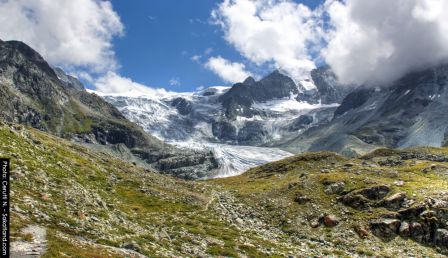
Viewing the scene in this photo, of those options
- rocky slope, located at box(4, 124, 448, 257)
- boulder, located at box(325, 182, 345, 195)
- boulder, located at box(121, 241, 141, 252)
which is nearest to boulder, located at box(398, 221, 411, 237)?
rocky slope, located at box(4, 124, 448, 257)

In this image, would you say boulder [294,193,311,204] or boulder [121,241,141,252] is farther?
boulder [294,193,311,204]

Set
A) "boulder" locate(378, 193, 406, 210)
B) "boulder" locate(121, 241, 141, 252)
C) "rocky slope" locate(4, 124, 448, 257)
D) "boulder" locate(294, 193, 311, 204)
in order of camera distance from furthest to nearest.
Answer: "boulder" locate(294, 193, 311, 204)
"boulder" locate(378, 193, 406, 210)
"rocky slope" locate(4, 124, 448, 257)
"boulder" locate(121, 241, 141, 252)

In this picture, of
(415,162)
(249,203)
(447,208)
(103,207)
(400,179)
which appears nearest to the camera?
(103,207)

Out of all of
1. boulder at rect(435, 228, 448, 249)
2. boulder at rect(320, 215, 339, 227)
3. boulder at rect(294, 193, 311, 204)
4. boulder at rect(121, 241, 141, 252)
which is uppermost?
boulder at rect(294, 193, 311, 204)

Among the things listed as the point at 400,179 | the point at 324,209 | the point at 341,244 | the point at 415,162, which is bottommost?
the point at 341,244

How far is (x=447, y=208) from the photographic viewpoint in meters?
67.6

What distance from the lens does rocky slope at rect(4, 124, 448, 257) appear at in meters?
40.6

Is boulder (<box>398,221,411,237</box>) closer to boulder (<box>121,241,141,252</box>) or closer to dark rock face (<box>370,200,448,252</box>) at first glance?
dark rock face (<box>370,200,448,252</box>)

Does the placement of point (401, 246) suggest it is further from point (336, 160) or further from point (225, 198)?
point (336, 160)

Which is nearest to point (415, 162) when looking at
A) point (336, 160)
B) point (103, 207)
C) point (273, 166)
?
point (336, 160)

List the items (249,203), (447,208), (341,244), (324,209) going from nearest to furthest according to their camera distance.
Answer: (341,244) < (447,208) < (324,209) < (249,203)

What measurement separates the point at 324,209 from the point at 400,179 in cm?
2626

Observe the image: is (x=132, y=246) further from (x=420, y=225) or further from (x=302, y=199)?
(x=302, y=199)

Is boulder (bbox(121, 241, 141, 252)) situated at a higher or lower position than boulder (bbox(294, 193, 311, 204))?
lower
